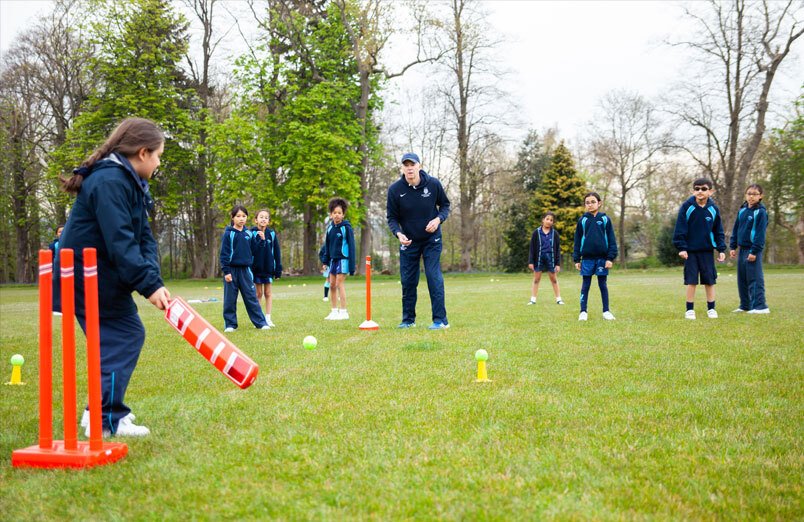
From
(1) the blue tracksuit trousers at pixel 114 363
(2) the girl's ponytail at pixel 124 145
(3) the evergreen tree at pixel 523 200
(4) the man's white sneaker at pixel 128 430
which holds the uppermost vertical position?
(3) the evergreen tree at pixel 523 200

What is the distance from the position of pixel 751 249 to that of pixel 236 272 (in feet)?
30.0

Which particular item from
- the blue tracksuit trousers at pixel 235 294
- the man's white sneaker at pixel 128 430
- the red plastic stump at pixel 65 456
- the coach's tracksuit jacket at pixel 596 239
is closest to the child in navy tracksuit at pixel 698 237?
the coach's tracksuit jacket at pixel 596 239

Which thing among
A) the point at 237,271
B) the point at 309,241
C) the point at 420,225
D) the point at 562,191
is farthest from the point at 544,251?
the point at 562,191

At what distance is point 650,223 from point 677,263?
11417 millimetres

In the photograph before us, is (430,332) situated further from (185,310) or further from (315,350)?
(185,310)

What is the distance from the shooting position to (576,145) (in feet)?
179

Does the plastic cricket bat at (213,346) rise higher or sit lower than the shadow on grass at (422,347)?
higher

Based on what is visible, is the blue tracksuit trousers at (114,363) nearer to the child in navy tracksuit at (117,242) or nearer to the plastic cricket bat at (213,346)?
the child in navy tracksuit at (117,242)

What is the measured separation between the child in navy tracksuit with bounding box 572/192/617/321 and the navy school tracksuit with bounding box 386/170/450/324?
269 cm

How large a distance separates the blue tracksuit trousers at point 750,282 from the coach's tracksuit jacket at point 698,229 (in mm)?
1318

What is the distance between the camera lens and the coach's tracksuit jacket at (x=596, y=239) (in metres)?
10.5

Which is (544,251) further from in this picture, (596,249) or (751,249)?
(751,249)

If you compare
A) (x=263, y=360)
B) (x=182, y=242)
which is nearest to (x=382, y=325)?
(x=263, y=360)

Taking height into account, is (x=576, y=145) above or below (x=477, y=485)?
above
